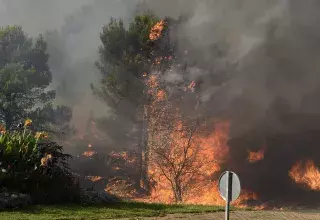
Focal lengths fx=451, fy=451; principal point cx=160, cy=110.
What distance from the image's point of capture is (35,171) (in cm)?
1888

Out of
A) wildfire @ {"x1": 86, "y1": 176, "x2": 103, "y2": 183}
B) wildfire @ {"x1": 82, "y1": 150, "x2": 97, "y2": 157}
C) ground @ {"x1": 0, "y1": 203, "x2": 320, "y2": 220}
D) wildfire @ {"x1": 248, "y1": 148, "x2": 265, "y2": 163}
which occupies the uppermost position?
wildfire @ {"x1": 82, "y1": 150, "x2": 97, "y2": 157}

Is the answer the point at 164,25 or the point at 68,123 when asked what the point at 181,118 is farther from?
the point at 68,123

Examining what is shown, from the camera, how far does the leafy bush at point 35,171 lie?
1839 centimetres

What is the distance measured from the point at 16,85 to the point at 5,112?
2.71 m

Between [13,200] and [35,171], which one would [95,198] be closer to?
[35,171]

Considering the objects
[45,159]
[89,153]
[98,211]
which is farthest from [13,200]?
[89,153]

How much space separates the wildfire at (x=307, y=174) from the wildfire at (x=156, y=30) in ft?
52.9

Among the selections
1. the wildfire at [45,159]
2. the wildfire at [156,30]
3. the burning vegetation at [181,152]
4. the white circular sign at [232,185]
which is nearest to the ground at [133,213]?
the wildfire at [45,159]

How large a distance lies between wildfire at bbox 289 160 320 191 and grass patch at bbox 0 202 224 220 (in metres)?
12.6

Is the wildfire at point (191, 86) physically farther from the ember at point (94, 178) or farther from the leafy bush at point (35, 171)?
the leafy bush at point (35, 171)

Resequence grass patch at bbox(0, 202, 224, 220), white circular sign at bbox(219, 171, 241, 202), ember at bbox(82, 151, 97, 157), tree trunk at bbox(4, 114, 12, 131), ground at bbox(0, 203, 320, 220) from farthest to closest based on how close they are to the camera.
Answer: ember at bbox(82, 151, 97, 157)
tree trunk at bbox(4, 114, 12, 131)
ground at bbox(0, 203, 320, 220)
grass patch at bbox(0, 202, 224, 220)
white circular sign at bbox(219, 171, 241, 202)

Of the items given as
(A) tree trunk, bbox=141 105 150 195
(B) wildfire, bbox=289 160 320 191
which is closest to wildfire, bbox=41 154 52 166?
(A) tree trunk, bbox=141 105 150 195

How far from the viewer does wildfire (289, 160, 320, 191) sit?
3006cm

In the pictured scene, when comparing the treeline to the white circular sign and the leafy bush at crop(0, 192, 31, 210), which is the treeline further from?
the white circular sign
